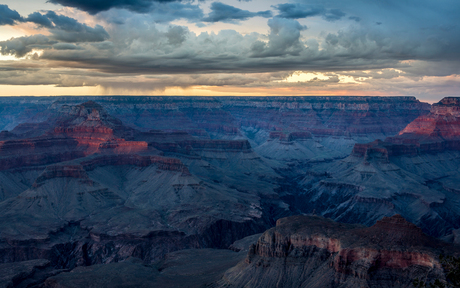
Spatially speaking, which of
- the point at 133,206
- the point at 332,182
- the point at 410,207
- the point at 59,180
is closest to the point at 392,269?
the point at 133,206

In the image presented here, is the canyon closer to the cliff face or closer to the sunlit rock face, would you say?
the cliff face

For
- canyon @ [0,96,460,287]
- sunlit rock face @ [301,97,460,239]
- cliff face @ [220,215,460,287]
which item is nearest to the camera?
cliff face @ [220,215,460,287]

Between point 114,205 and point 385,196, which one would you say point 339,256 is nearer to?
point 114,205

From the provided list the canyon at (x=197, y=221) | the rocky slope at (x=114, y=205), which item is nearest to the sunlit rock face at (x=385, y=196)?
the canyon at (x=197, y=221)

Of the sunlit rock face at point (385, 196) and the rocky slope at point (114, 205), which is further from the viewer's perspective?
the sunlit rock face at point (385, 196)

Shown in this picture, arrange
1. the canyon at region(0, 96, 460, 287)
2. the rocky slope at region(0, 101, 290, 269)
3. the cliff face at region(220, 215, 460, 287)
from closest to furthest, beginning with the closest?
the cliff face at region(220, 215, 460, 287) → the canyon at region(0, 96, 460, 287) → the rocky slope at region(0, 101, 290, 269)

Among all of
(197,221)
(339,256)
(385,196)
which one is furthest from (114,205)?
(385,196)

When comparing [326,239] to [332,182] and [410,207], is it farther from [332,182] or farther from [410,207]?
[332,182]

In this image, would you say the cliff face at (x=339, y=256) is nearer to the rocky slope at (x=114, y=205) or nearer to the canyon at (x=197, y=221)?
the canyon at (x=197, y=221)

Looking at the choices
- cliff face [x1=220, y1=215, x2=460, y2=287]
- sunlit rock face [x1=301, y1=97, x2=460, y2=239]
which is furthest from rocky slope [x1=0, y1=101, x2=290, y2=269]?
cliff face [x1=220, y1=215, x2=460, y2=287]
